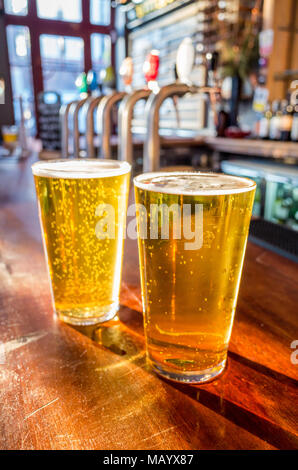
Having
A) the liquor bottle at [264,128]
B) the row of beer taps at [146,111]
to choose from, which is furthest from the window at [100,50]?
the row of beer taps at [146,111]

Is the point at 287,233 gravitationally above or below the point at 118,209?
below

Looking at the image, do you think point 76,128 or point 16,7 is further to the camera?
point 16,7

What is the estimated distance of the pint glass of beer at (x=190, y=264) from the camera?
1.40ft

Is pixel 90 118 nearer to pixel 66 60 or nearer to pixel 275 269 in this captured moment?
pixel 275 269

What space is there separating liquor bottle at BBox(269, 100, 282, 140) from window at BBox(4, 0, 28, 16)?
7.27 metres

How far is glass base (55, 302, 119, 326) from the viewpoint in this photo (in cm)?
60

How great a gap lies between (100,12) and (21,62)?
248 cm

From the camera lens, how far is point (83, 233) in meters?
0.58

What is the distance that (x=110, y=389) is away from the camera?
17.9 inches

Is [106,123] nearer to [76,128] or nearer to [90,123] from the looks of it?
[90,123]

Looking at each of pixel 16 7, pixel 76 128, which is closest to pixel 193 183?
pixel 76 128

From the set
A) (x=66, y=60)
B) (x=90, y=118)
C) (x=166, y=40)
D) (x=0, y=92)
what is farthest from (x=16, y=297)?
(x=66, y=60)

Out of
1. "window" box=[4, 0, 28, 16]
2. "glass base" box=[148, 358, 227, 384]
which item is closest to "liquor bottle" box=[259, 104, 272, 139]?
"glass base" box=[148, 358, 227, 384]
